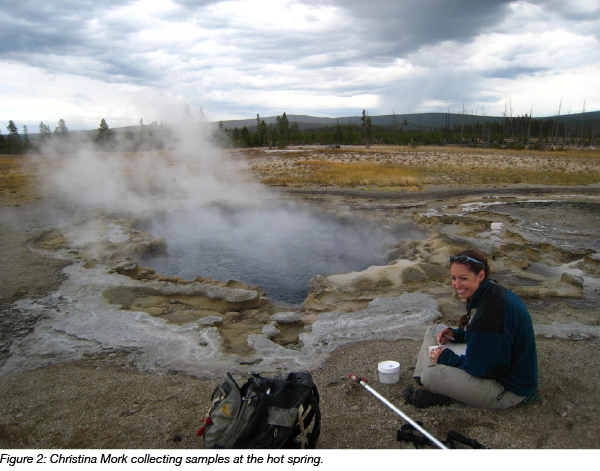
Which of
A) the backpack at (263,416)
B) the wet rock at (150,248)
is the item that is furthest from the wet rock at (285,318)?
the wet rock at (150,248)

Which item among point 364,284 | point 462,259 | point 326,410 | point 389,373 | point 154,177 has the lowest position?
point 364,284

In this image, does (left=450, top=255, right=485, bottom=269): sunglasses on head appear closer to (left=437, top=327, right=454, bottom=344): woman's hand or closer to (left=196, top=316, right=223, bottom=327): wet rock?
(left=437, top=327, right=454, bottom=344): woman's hand

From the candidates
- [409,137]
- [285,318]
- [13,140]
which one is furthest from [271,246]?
[409,137]

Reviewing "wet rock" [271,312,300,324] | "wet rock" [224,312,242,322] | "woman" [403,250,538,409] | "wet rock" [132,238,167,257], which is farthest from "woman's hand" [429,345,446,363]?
"wet rock" [132,238,167,257]

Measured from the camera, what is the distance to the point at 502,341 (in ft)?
7.27

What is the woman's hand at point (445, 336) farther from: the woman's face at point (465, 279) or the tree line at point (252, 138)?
the tree line at point (252, 138)

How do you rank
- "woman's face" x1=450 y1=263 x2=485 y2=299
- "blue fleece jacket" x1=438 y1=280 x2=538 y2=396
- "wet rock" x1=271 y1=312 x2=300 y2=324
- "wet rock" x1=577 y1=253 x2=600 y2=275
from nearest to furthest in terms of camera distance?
1. "blue fleece jacket" x1=438 y1=280 x2=538 y2=396
2. "woman's face" x1=450 y1=263 x2=485 y2=299
3. "wet rock" x1=271 y1=312 x2=300 y2=324
4. "wet rock" x1=577 y1=253 x2=600 y2=275

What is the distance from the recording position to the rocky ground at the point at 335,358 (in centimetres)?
243

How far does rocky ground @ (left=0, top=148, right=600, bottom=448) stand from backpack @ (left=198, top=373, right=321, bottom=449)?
365mm

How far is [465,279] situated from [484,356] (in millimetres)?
444

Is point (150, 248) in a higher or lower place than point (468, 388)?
lower

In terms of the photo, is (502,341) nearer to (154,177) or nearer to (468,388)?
(468,388)

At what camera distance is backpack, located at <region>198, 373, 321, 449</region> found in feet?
6.64

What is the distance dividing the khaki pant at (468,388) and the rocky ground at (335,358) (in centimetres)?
8
